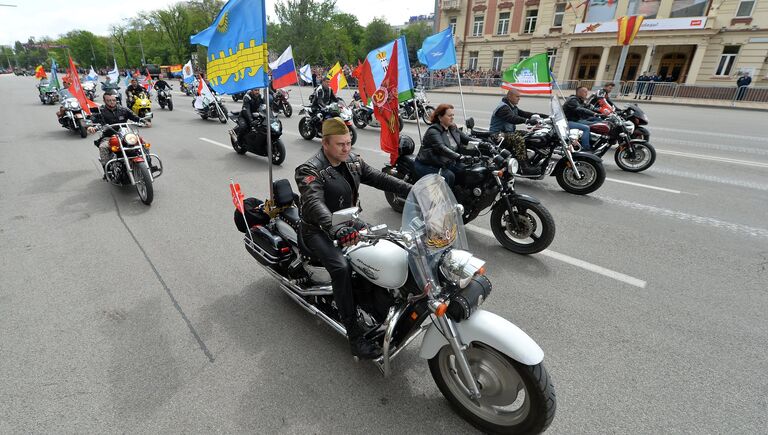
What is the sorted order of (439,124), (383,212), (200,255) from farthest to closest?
(383,212)
(439,124)
(200,255)

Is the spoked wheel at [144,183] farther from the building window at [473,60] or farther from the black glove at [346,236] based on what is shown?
the building window at [473,60]

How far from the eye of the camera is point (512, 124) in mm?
7562

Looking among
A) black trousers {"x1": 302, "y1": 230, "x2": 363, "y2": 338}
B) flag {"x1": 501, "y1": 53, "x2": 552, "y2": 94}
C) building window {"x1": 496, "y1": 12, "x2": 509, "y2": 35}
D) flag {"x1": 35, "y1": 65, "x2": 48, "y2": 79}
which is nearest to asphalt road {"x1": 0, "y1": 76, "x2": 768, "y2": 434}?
black trousers {"x1": 302, "y1": 230, "x2": 363, "y2": 338}

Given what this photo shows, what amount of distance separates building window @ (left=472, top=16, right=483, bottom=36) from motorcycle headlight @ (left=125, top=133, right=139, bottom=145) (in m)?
45.6

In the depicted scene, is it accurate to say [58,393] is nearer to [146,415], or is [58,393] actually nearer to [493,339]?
[146,415]

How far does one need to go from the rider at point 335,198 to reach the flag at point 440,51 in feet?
21.6

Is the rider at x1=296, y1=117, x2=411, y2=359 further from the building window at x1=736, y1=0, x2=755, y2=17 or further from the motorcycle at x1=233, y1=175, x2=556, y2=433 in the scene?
the building window at x1=736, y1=0, x2=755, y2=17

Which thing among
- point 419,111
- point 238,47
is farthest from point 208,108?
point 238,47

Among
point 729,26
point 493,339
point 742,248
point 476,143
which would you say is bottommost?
point 742,248

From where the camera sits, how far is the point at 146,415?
2.35 m

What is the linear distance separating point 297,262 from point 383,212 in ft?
8.76

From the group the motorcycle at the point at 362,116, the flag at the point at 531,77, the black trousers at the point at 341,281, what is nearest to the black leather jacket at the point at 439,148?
the black trousers at the point at 341,281

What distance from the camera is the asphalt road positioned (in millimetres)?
2381

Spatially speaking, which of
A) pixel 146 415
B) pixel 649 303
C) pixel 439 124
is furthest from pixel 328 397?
pixel 439 124
